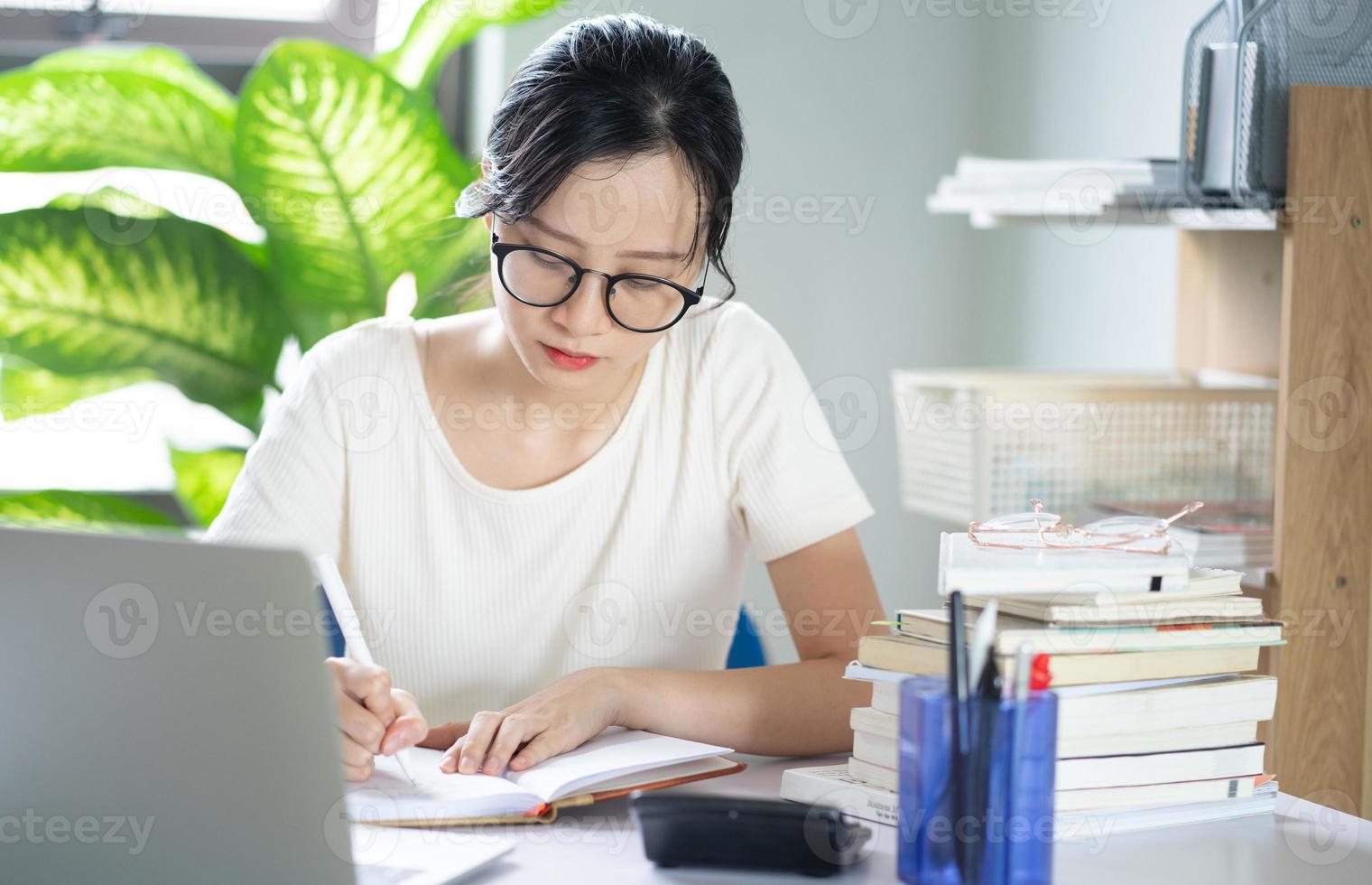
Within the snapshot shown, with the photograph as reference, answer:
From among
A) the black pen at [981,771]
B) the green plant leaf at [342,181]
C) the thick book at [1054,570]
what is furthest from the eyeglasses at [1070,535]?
the green plant leaf at [342,181]

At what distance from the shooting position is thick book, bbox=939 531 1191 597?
0.84 m

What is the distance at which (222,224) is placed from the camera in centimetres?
242

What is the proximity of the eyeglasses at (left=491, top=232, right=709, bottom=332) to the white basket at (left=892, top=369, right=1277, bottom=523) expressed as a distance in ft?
1.90

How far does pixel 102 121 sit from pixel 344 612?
145 centimetres

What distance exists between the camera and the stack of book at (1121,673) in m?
0.87

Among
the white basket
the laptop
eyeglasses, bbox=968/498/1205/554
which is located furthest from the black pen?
the white basket

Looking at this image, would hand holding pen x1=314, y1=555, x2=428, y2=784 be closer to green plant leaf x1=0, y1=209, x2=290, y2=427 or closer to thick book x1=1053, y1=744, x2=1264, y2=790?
thick book x1=1053, y1=744, x2=1264, y2=790

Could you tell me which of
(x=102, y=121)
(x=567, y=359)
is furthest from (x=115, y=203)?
(x=567, y=359)

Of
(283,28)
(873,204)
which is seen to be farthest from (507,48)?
(873,204)

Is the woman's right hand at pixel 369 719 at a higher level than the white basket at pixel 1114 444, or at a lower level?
lower

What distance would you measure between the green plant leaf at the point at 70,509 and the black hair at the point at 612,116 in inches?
47.1

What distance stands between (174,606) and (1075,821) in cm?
59

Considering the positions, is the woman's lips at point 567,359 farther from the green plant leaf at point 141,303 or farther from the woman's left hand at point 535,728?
the green plant leaf at point 141,303

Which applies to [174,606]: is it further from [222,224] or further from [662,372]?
[222,224]
